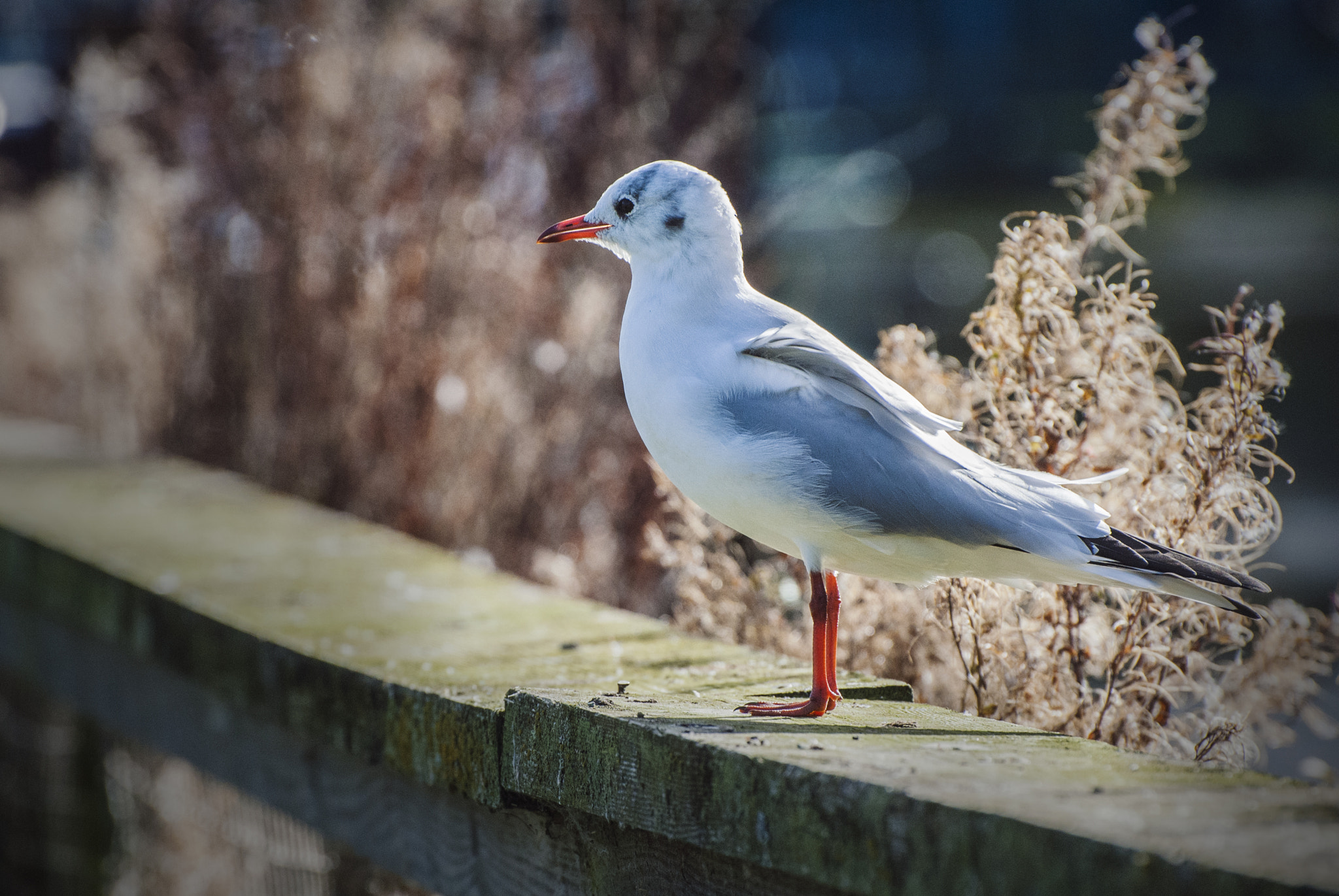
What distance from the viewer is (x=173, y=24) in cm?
511

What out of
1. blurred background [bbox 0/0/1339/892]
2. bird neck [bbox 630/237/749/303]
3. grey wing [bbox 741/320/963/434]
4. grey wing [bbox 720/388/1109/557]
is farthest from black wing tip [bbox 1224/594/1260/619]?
blurred background [bbox 0/0/1339/892]

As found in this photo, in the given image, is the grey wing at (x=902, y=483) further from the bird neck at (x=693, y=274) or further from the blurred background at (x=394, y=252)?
the blurred background at (x=394, y=252)

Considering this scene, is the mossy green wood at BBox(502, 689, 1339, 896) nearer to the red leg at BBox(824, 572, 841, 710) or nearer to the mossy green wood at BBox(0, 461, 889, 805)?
the red leg at BBox(824, 572, 841, 710)

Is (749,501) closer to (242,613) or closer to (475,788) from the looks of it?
(475,788)

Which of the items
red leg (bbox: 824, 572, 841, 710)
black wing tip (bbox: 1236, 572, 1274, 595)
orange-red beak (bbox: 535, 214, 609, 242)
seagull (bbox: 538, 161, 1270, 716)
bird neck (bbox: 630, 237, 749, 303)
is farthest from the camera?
orange-red beak (bbox: 535, 214, 609, 242)

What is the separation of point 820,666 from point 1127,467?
0.59 m

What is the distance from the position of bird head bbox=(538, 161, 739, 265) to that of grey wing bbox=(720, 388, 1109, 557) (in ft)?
1.06

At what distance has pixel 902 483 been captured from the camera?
181cm

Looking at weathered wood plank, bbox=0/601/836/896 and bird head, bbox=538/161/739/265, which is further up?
bird head, bbox=538/161/739/265

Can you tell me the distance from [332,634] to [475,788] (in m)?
0.67

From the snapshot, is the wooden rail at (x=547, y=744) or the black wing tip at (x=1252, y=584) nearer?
the wooden rail at (x=547, y=744)

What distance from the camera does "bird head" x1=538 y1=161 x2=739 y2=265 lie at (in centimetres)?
209

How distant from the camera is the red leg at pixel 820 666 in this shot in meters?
1.79

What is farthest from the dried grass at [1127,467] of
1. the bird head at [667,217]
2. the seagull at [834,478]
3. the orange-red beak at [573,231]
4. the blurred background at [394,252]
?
the blurred background at [394,252]
